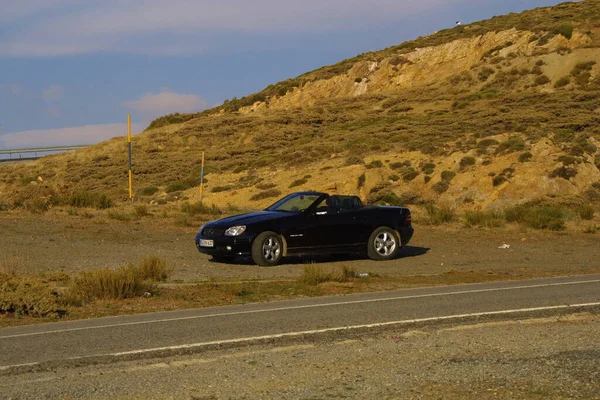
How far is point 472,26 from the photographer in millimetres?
72312

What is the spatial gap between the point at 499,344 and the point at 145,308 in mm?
5390

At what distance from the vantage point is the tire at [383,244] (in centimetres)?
1780

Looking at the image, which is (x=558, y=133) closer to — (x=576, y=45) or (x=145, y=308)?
(x=576, y=45)

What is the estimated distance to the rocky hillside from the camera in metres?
34.0

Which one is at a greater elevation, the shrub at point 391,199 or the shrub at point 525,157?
the shrub at point 525,157

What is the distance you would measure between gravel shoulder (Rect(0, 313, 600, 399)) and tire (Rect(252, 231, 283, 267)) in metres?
7.77

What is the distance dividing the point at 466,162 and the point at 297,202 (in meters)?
19.2

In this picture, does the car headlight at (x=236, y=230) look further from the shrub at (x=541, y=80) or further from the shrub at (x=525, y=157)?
the shrub at (x=541, y=80)

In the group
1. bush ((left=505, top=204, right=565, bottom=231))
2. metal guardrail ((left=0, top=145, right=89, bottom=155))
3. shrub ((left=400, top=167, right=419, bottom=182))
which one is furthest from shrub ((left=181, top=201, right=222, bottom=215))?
metal guardrail ((left=0, top=145, right=89, bottom=155))

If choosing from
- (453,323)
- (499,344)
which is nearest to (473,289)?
(453,323)

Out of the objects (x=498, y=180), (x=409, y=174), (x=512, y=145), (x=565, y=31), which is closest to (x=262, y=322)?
Answer: (x=498, y=180)

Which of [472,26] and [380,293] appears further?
[472,26]

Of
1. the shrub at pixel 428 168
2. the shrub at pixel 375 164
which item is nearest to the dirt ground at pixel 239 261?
the shrub at pixel 428 168

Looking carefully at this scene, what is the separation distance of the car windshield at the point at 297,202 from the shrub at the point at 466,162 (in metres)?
18.6
